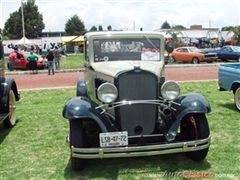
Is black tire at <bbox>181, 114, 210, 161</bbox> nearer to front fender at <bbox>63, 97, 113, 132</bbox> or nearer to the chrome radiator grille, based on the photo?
the chrome radiator grille

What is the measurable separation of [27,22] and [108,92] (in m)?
81.5

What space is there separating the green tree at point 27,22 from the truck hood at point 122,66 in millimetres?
79855

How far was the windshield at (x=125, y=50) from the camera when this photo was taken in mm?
6406

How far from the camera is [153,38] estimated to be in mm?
6656

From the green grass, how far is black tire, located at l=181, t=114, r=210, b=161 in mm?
124

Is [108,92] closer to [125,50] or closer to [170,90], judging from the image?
[170,90]

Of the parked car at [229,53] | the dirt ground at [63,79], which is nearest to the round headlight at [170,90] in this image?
the dirt ground at [63,79]

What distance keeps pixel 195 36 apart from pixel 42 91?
51.7 meters

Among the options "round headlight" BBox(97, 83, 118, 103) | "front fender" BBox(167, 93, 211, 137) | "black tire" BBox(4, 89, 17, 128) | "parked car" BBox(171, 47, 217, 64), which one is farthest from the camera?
"parked car" BBox(171, 47, 217, 64)

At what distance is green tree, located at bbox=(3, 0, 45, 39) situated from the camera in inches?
3270

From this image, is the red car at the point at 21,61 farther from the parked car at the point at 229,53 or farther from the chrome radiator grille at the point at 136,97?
the chrome radiator grille at the point at 136,97

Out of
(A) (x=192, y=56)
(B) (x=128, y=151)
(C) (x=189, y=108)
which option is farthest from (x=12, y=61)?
(B) (x=128, y=151)

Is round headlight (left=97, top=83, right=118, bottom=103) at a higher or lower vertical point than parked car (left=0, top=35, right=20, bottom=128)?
higher

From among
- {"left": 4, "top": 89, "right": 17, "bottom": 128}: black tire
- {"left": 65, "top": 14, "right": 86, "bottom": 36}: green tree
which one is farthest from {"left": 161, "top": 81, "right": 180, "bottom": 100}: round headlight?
{"left": 65, "top": 14, "right": 86, "bottom": 36}: green tree
